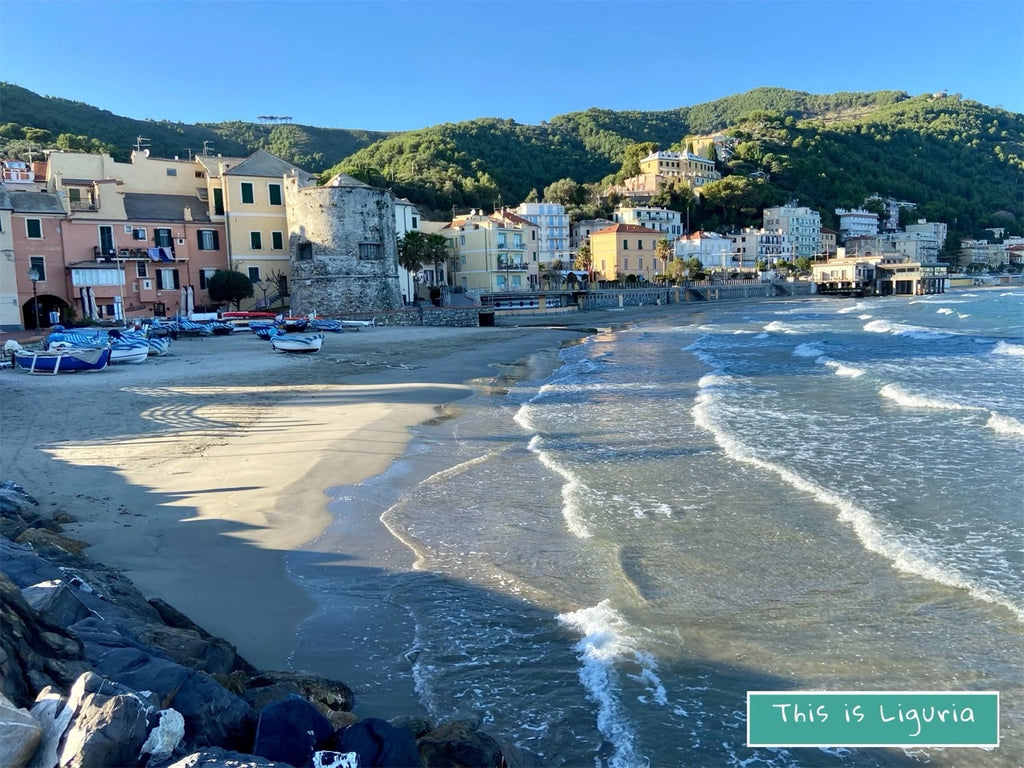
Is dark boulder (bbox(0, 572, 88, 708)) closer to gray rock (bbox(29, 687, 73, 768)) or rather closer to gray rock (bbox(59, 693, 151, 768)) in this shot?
gray rock (bbox(29, 687, 73, 768))

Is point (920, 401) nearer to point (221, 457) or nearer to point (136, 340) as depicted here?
point (221, 457)

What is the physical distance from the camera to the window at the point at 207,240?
4784 centimetres

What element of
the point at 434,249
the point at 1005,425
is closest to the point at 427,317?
the point at 434,249

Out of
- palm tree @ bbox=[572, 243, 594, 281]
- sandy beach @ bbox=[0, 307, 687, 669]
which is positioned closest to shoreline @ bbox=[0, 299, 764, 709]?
sandy beach @ bbox=[0, 307, 687, 669]

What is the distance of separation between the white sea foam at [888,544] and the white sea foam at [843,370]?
41.2ft

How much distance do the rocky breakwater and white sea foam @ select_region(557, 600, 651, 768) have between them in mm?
920

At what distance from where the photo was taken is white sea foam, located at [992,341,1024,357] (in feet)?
100

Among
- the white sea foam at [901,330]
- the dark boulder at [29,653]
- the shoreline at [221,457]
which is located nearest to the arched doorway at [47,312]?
the shoreline at [221,457]

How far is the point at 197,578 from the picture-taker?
8.12 meters

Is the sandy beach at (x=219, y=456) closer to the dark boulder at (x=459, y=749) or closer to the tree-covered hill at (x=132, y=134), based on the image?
the dark boulder at (x=459, y=749)

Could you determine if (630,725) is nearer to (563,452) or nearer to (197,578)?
(197,578)

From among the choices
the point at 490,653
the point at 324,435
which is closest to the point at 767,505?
the point at 490,653

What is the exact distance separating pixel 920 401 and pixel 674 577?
14.0 m

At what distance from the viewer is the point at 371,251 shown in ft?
165
